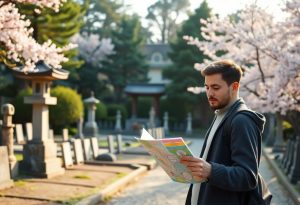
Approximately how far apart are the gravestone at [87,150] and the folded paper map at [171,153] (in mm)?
9957

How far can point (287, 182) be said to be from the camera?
9781 millimetres

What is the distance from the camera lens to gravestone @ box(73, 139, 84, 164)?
37.9ft

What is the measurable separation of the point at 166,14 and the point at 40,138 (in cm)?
4805

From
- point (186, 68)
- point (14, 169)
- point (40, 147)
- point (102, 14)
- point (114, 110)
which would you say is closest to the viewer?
point (14, 169)

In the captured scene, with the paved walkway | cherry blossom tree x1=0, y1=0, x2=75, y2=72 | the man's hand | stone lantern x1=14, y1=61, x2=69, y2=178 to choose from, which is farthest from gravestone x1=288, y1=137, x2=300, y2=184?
the man's hand

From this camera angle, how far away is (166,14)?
183ft

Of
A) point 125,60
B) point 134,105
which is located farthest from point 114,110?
point 125,60

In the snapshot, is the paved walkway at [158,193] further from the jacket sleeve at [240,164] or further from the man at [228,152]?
the jacket sleeve at [240,164]

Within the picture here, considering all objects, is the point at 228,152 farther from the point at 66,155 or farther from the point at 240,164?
the point at 66,155

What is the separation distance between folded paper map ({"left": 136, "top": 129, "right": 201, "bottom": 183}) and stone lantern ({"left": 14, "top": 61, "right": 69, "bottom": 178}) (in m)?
7.39

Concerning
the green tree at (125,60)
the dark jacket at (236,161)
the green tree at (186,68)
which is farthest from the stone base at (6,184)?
the green tree at (125,60)

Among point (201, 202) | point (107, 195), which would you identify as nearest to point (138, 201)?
point (107, 195)

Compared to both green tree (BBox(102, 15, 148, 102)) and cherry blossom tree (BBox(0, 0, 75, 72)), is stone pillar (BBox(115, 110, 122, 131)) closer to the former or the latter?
green tree (BBox(102, 15, 148, 102))

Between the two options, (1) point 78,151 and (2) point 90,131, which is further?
(2) point 90,131
